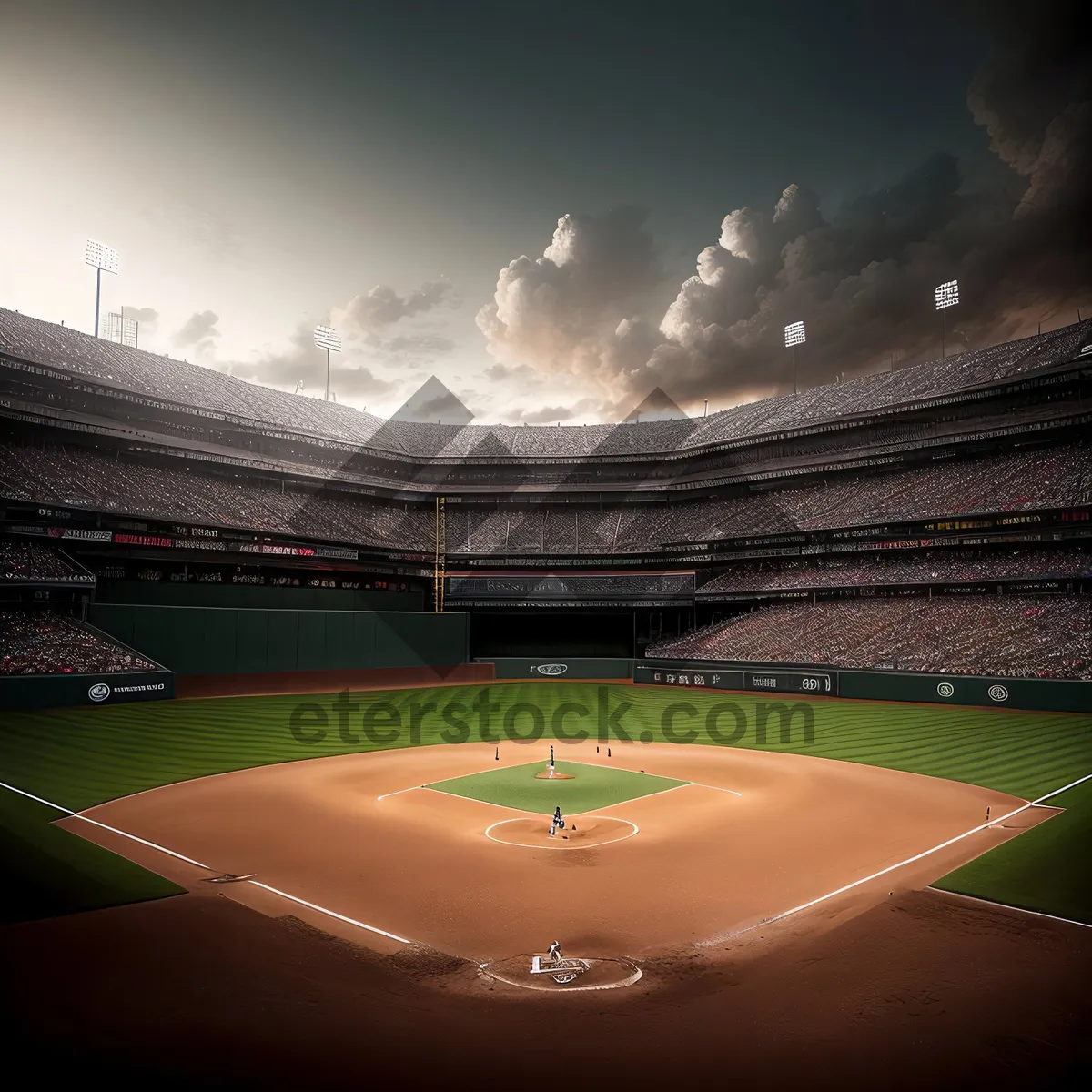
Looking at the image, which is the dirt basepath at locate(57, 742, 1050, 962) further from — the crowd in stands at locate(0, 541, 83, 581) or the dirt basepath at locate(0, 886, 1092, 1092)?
the crowd in stands at locate(0, 541, 83, 581)

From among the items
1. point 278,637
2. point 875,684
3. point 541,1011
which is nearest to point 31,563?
point 278,637

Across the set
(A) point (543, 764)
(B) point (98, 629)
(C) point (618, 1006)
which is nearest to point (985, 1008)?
(C) point (618, 1006)

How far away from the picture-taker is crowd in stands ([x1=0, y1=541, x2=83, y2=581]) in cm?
3291

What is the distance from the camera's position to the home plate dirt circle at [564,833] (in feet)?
49.2

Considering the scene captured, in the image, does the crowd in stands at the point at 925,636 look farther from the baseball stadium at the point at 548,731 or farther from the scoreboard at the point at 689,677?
the scoreboard at the point at 689,677

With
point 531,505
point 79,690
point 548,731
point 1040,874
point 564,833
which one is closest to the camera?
point 1040,874

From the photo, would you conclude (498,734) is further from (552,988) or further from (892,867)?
(552,988)

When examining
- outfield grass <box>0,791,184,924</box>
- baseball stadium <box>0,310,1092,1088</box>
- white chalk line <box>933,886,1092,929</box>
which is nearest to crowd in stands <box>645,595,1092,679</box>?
baseball stadium <box>0,310,1092,1088</box>

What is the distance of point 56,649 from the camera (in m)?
31.2

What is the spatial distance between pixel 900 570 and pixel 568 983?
42.9 metres

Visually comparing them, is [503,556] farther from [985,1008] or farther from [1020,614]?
[985,1008]

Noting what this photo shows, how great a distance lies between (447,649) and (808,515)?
25976 mm

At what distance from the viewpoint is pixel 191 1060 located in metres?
6.57

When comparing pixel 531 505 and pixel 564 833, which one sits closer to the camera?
pixel 564 833
